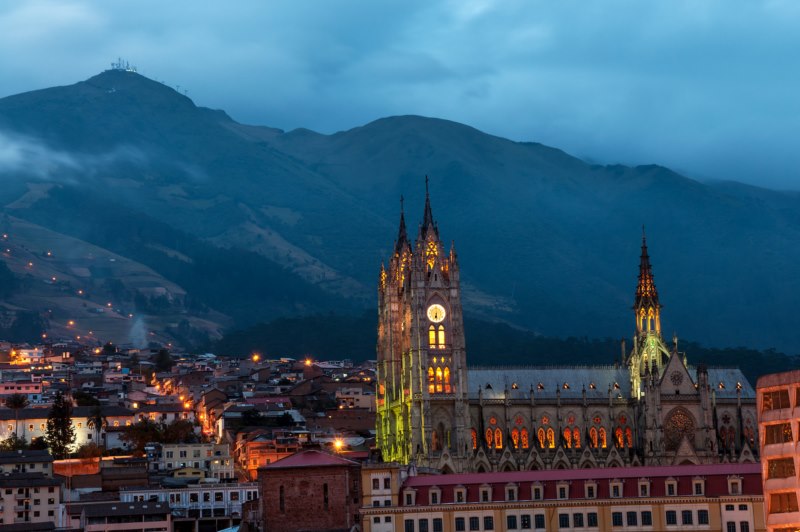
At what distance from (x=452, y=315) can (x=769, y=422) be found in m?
94.0

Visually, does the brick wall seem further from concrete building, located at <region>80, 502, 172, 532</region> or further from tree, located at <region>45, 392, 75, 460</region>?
tree, located at <region>45, 392, 75, 460</region>

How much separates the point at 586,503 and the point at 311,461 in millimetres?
21414

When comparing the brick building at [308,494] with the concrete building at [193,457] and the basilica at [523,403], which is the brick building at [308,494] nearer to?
the basilica at [523,403]

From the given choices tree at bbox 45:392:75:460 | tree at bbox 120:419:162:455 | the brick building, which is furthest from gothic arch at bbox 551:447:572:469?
the brick building

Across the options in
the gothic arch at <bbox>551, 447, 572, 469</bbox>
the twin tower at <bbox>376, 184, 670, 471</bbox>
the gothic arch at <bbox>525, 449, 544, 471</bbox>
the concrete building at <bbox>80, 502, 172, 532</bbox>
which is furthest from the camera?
the gothic arch at <bbox>551, 447, 572, 469</bbox>

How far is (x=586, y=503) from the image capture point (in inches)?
3880

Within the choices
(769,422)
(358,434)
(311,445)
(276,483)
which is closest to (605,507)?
(276,483)

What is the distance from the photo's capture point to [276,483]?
11038 cm

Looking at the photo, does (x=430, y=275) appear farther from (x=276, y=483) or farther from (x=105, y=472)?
(x=276, y=483)

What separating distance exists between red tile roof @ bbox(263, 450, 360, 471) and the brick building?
7 centimetres

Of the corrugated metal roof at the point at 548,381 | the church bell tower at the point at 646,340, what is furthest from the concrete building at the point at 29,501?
the church bell tower at the point at 646,340

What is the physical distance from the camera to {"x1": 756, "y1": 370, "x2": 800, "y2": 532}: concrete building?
66.3 metres

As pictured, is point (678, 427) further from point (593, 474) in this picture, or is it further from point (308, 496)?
point (593, 474)

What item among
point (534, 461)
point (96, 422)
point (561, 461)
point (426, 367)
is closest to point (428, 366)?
point (426, 367)
